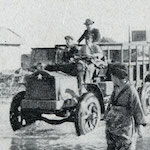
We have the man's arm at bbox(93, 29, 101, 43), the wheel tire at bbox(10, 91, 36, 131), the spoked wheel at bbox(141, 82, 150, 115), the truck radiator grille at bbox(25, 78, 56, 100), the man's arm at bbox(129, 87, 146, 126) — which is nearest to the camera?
the man's arm at bbox(129, 87, 146, 126)

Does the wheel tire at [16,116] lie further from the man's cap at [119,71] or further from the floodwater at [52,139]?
the man's cap at [119,71]

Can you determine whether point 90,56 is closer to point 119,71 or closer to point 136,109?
point 119,71

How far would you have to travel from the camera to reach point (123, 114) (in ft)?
18.9

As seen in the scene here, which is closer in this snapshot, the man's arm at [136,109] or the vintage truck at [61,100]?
the man's arm at [136,109]

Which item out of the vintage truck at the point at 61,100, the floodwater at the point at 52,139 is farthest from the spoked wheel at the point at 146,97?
the vintage truck at the point at 61,100

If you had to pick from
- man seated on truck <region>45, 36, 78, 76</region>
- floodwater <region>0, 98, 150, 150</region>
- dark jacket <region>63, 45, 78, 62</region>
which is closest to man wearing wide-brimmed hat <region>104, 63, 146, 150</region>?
floodwater <region>0, 98, 150, 150</region>

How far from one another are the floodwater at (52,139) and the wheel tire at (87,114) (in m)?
0.16

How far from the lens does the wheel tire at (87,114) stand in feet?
29.7

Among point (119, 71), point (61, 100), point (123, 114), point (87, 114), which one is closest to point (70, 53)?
point (61, 100)

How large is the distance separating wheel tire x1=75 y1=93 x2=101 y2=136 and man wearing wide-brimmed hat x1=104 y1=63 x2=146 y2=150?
3208mm

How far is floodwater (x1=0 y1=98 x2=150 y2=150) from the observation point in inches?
325

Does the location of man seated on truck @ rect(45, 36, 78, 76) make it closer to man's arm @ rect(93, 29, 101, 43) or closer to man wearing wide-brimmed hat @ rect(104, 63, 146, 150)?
man's arm @ rect(93, 29, 101, 43)

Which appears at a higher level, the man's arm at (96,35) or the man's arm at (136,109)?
the man's arm at (96,35)

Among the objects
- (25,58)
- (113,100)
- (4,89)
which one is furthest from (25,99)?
(25,58)
